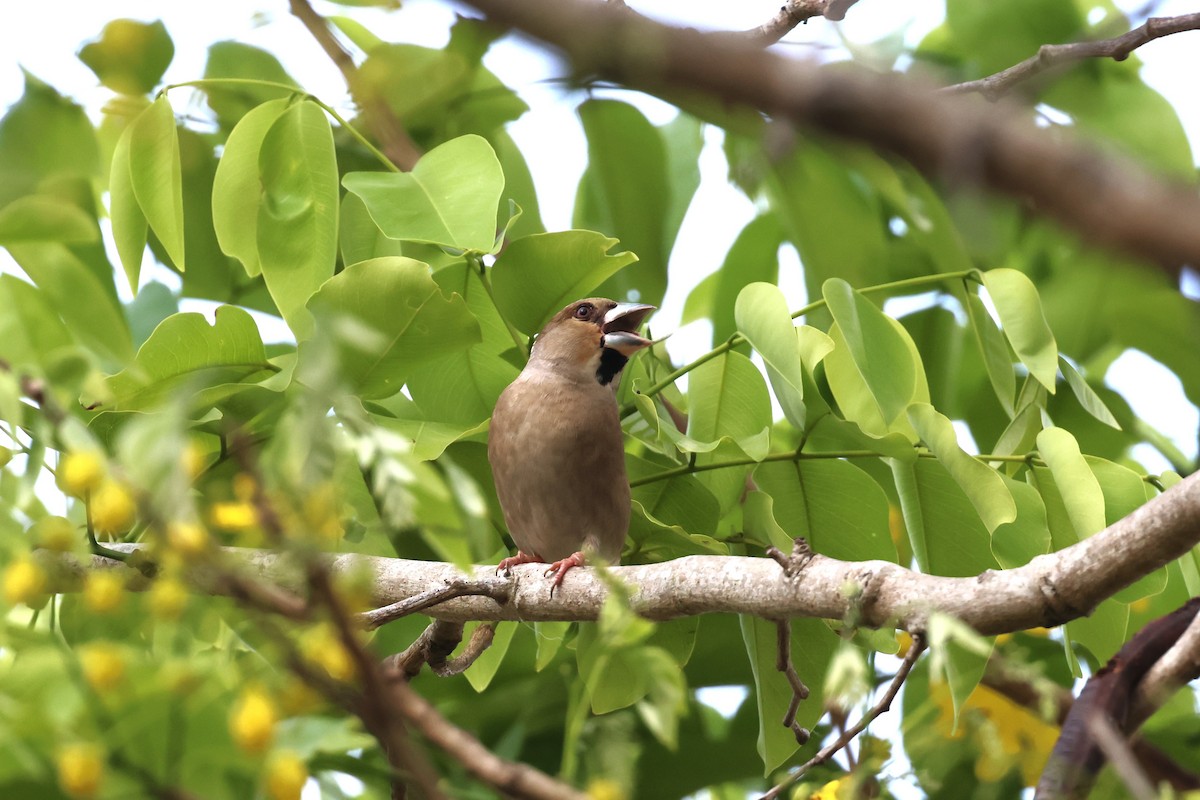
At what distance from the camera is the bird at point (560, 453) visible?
10.8 ft

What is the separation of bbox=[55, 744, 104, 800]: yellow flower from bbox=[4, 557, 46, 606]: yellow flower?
0.51 feet

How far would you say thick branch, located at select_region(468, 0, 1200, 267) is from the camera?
1.71ft

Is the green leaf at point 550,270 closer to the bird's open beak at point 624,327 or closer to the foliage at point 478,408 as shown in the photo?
the foliage at point 478,408

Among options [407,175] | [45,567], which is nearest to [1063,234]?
[45,567]

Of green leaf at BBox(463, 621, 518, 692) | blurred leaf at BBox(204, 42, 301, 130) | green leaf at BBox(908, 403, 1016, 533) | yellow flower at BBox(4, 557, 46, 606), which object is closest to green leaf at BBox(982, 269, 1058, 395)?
green leaf at BBox(908, 403, 1016, 533)

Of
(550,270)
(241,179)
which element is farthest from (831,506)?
(241,179)

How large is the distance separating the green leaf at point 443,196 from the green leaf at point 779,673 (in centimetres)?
90

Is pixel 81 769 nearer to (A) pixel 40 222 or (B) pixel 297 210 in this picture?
(A) pixel 40 222

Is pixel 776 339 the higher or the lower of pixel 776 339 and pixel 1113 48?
the lower

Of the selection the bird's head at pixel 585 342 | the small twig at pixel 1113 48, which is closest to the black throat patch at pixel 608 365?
the bird's head at pixel 585 342

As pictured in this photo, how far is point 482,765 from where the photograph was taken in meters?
0.97

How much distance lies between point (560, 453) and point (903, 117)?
302cm

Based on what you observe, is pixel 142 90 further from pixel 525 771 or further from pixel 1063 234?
pixel 1063 234

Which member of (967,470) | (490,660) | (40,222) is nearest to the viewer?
(40,222)
